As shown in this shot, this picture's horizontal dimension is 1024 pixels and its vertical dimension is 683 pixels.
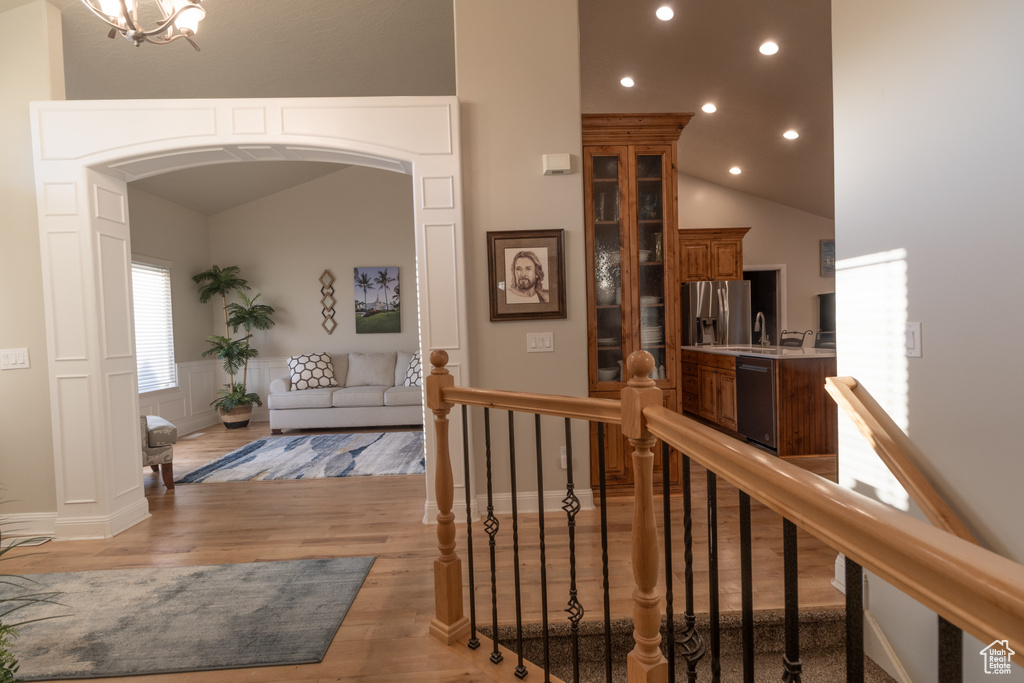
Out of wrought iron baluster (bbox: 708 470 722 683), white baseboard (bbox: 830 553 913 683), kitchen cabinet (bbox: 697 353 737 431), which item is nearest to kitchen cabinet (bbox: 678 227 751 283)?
kitchen cabinet (bbox: 697 353 737 431)

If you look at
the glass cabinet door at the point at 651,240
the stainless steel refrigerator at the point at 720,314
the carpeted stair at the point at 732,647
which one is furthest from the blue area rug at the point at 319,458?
the stainless steel refrigerator at the point at 720,314

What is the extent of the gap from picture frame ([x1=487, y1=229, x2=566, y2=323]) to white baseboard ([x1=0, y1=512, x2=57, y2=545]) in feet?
9.96

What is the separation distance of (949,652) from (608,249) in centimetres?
330

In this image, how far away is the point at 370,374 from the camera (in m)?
6.91

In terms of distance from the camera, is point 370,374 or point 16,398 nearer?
point 16,398

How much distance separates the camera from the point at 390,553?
2865 mm

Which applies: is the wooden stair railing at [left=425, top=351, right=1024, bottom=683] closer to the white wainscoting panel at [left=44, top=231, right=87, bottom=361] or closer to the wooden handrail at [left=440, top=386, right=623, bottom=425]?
the wooden handrail at [left=440, top=386, right=623, bottom=425]

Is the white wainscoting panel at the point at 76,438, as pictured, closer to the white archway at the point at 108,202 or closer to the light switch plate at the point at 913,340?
the white archway at the point at 108,202

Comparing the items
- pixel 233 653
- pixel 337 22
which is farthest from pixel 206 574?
pixel 337 22

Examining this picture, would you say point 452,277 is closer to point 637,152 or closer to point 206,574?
point 637,152

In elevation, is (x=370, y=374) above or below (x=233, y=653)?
above

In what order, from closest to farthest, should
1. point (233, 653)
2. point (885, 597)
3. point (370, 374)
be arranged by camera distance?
point (233, 653), point (885, 597), point (370, 374)

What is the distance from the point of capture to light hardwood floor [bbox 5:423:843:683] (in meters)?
1.97

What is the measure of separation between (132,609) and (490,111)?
3251mm
